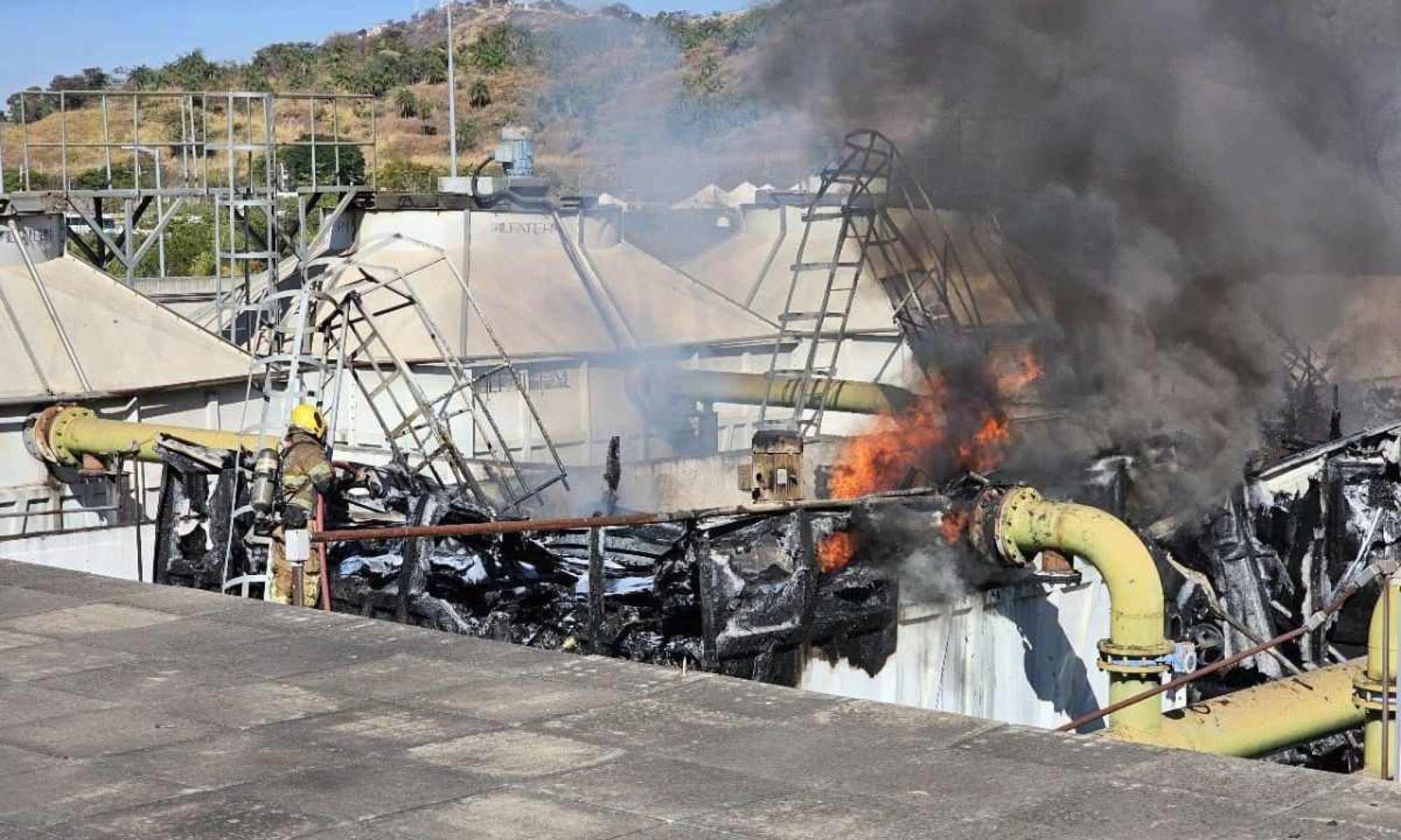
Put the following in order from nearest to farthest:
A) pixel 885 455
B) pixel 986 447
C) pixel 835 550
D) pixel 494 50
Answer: pixel 835 550, pixel 986 447, pixel 885 455, pixel 494 50

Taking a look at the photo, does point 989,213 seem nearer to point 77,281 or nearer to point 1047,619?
point 1047,619

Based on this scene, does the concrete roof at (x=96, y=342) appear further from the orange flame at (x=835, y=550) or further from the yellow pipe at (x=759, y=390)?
the orange flame at (x=835, y=550)

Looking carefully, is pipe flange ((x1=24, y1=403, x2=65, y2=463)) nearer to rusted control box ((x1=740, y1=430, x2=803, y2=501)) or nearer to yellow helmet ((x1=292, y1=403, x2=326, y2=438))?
yellow helmet ((x1=292, y1=403, x2=326, y2=438))

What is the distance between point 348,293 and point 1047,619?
18.4 ft

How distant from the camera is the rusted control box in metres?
12.1

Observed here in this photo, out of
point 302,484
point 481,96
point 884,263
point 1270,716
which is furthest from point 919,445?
point 481,96

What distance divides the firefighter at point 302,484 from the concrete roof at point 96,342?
5.88 m

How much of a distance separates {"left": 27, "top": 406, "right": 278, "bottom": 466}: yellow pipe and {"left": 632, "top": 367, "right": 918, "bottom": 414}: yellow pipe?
18.0ft

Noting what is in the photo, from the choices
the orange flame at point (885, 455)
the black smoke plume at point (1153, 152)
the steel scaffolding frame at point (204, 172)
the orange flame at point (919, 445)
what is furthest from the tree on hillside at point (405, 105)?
the orange flame at point (885, 455)

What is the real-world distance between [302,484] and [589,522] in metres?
1.87

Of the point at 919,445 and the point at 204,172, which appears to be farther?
the point at 204,172

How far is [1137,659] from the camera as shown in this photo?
9.69m

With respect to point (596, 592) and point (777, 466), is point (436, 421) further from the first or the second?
point (596, 592)

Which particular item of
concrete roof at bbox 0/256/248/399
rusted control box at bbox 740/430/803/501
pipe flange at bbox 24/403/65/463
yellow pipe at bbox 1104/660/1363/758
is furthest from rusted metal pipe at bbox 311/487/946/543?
concrete roof at bbox 0/256/248/399
